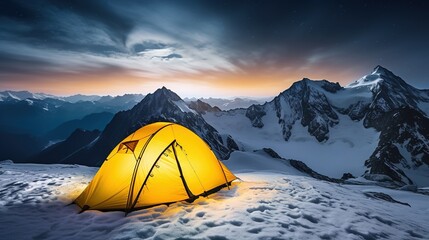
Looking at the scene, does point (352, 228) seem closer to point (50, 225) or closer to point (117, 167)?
point (117, 167)

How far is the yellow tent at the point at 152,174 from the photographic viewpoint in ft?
30.5

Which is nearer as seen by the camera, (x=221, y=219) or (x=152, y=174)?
(x=221, y=219)

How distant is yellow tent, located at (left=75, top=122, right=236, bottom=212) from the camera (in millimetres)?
9305

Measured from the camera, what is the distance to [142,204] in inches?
359

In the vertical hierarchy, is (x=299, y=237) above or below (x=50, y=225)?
above

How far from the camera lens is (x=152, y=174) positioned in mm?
9734

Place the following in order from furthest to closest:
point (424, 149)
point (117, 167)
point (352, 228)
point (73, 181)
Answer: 1. point (424, 149)
2. point (73, 181)
3. point (117, 167)
4. point (352, 228)

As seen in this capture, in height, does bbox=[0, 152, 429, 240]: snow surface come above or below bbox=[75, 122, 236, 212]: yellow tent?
below

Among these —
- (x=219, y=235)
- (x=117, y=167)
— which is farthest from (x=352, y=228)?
(x=117, y=167)

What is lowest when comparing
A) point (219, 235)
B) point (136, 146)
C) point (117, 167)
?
point (219, 235)

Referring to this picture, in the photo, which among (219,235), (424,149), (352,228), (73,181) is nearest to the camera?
(219,235)

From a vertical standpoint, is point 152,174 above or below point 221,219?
above

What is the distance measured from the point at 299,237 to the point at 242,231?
163cm

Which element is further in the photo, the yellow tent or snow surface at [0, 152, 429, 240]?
the yellow tent
